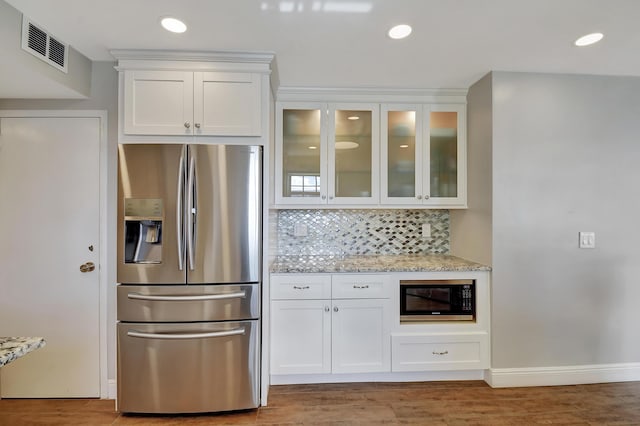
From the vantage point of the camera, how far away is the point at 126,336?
204 centimetres

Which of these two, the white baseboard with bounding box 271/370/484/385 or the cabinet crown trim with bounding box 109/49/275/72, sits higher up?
the cabinet crown trim with bounding box 109/49/275/72

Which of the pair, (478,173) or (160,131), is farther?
(478,173)

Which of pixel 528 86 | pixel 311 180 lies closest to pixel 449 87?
pixel 528 86

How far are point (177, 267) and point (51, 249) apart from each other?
3.40ft

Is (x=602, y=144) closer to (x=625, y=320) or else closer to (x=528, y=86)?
(x=528, y=86)

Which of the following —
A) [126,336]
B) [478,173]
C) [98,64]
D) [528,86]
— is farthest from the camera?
[478,173]

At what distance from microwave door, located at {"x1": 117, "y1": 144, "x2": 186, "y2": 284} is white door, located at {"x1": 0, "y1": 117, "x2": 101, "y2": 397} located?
0.41 metres

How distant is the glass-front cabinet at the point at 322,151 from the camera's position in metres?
2.72

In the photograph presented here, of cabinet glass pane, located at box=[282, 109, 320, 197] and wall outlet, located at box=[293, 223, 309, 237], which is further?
wall outlet, located at box=[293, 223, 309, 237]

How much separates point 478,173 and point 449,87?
787 millimetres

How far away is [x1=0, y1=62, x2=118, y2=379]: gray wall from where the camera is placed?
2.25 metres

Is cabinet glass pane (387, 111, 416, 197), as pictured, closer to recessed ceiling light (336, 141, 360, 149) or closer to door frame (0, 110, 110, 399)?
recessed ceiling light (336, 141, 360, 149)

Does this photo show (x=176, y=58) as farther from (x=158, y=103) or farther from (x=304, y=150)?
(x=304, y=150)

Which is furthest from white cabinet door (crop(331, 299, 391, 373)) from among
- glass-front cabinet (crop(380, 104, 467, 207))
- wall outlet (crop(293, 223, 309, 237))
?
glass-front cabinet (crop(380, 104, 467, 207))
